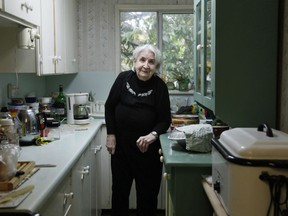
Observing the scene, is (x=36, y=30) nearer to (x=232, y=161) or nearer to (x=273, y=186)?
(x=232, y=161)

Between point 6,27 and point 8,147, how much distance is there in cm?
87

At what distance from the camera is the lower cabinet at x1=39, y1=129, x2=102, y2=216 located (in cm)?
160

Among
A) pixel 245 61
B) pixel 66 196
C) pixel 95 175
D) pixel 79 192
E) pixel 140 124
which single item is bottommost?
pixel 95 175

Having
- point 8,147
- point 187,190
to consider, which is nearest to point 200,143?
point 187,190

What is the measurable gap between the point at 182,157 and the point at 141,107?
89cm

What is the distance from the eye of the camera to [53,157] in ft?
6.38

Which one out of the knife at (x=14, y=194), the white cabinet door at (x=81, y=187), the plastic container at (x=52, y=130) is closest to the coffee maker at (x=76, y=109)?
the plastic container at (x=52, y=130)

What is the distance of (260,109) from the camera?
1895 mm

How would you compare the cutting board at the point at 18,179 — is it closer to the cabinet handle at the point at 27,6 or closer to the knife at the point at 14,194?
the knife at the point at 14,194

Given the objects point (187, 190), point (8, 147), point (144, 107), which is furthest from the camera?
point (144, 107)

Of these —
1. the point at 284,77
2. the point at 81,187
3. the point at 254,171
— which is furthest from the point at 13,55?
the point at 254,171

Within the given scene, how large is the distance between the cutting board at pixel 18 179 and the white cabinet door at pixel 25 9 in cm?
66

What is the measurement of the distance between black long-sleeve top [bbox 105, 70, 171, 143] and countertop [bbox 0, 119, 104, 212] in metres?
0.29

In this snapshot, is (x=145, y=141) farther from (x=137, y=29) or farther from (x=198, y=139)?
(x=137, y=29)
